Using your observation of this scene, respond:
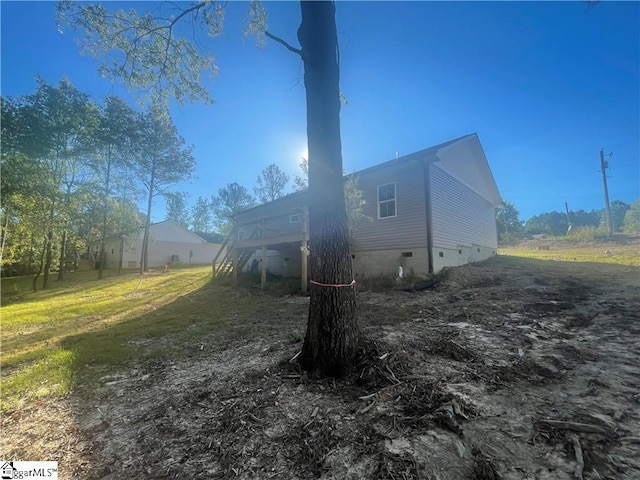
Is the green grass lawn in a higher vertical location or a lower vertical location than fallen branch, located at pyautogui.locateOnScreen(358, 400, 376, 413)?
lower

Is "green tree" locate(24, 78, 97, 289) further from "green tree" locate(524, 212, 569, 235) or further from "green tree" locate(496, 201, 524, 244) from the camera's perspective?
"green tree" locate(524, 212, 569, 235)

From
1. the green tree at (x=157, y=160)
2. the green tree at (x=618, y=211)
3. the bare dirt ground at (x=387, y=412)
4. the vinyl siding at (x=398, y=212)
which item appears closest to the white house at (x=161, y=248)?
the green tree at (x=157, y=160)

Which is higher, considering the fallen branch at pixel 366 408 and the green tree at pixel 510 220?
the green tree at pixel 510 220

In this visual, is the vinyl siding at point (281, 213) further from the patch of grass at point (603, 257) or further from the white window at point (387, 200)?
the patch of grass at point (603, 257)

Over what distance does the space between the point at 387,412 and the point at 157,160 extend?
2437 centimetres

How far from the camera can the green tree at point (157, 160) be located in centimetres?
2028

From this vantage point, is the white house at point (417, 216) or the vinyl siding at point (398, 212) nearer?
the white house at point (417, 216)

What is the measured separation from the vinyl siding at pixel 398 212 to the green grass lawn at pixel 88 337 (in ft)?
20.3

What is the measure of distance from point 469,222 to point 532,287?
18.9 ft

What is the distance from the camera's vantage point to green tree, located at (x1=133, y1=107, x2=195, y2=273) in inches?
798

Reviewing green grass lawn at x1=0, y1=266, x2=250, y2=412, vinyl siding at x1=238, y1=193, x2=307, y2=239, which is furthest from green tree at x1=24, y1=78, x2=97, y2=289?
vinyl siding at x1=238, y1=193, x2=307, y2=239

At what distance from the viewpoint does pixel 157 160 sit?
21.0 meters

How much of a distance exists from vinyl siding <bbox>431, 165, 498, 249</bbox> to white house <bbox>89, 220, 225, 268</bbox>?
70.0 ft

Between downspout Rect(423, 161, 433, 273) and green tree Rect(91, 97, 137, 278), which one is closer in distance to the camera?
downspout Rect(423, 161, 433, 273)
